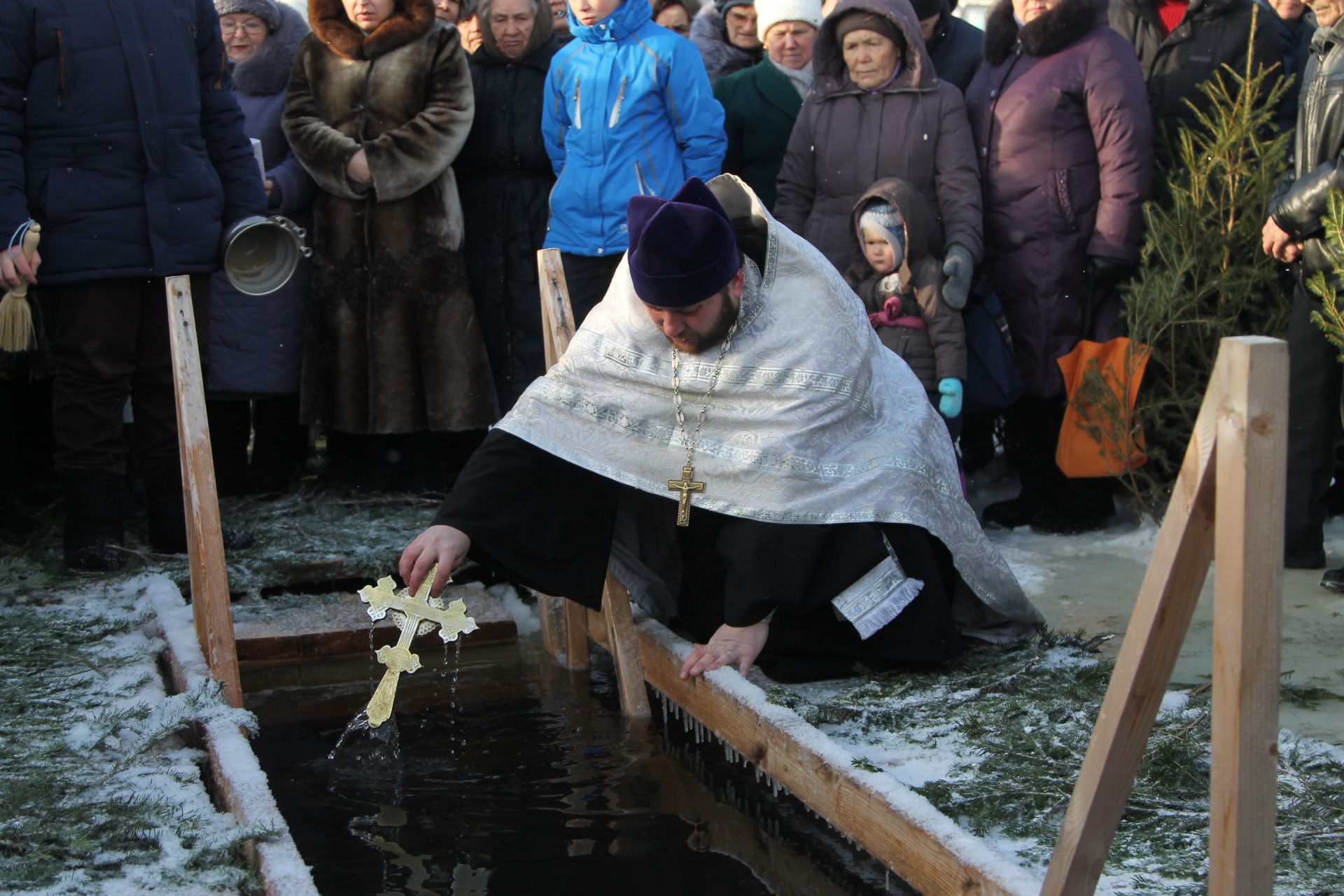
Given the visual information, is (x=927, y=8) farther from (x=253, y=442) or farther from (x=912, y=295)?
(x=253, y=442)

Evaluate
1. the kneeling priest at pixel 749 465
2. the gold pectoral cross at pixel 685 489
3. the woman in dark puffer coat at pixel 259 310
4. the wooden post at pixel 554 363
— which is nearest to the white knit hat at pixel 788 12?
the woman in dark puffer coat at pixel 259 310

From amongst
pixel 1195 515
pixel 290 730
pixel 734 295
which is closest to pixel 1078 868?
pixel 1195 515

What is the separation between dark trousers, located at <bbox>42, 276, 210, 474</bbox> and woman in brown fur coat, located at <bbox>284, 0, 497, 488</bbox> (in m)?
1.14

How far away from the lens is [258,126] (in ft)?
22.1

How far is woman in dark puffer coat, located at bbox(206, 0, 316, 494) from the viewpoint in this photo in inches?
263

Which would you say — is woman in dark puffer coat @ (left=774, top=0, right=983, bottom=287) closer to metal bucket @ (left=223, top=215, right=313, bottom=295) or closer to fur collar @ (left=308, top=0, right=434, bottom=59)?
fur collar @ (left=308, top=0, right=434, bottom=59)

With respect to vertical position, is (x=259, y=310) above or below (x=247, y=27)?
below

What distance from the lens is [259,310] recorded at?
268 inches

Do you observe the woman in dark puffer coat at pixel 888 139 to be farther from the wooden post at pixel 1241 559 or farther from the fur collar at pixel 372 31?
the wooden post at pixel 1241 559

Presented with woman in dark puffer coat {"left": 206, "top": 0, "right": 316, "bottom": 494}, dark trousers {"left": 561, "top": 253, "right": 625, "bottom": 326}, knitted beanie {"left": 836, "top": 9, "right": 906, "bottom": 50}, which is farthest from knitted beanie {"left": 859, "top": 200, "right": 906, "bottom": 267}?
woman in dark puffer coat {"left": 206, "top": 0, "right": 316, "bottom": 494}

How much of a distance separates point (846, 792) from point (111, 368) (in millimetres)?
3328

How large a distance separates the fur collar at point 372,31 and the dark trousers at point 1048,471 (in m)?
3.04

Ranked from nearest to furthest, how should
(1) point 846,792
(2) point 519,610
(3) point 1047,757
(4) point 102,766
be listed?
(1) point 846,792
(3) point 1047,757
(4) point 102,766
(2) point 519,610

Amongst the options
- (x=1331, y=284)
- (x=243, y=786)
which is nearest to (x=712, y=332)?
(x=243, y=786)
